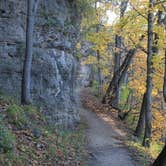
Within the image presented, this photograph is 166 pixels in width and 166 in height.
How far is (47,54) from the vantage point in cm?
1366

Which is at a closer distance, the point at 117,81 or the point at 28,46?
the point at 28,46

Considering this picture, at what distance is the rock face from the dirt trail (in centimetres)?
161

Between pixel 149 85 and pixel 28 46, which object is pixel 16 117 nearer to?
pixel 28 46

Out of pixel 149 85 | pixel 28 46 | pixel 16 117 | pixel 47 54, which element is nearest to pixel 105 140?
pixel 149 85

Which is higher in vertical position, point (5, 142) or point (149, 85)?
point (149, 85)

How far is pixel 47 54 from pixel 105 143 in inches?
185

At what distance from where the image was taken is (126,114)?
72.2ft

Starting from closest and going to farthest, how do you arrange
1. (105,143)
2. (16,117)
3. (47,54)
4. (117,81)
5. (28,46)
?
(16,117) → (28,46) → (47,54) → (105,143) → (117,81)

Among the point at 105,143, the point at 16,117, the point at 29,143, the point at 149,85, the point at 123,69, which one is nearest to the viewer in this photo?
the point at 29,143

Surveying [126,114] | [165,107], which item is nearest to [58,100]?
[126,114]

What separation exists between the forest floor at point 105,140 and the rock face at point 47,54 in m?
1.68

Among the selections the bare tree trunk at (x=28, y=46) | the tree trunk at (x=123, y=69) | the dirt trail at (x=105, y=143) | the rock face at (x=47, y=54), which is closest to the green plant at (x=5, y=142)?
the dirt trail at (x=105, y=143)

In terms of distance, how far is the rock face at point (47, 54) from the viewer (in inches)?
495

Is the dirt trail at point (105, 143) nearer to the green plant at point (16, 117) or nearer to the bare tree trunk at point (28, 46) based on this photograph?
the green plant at point (16, 117)
